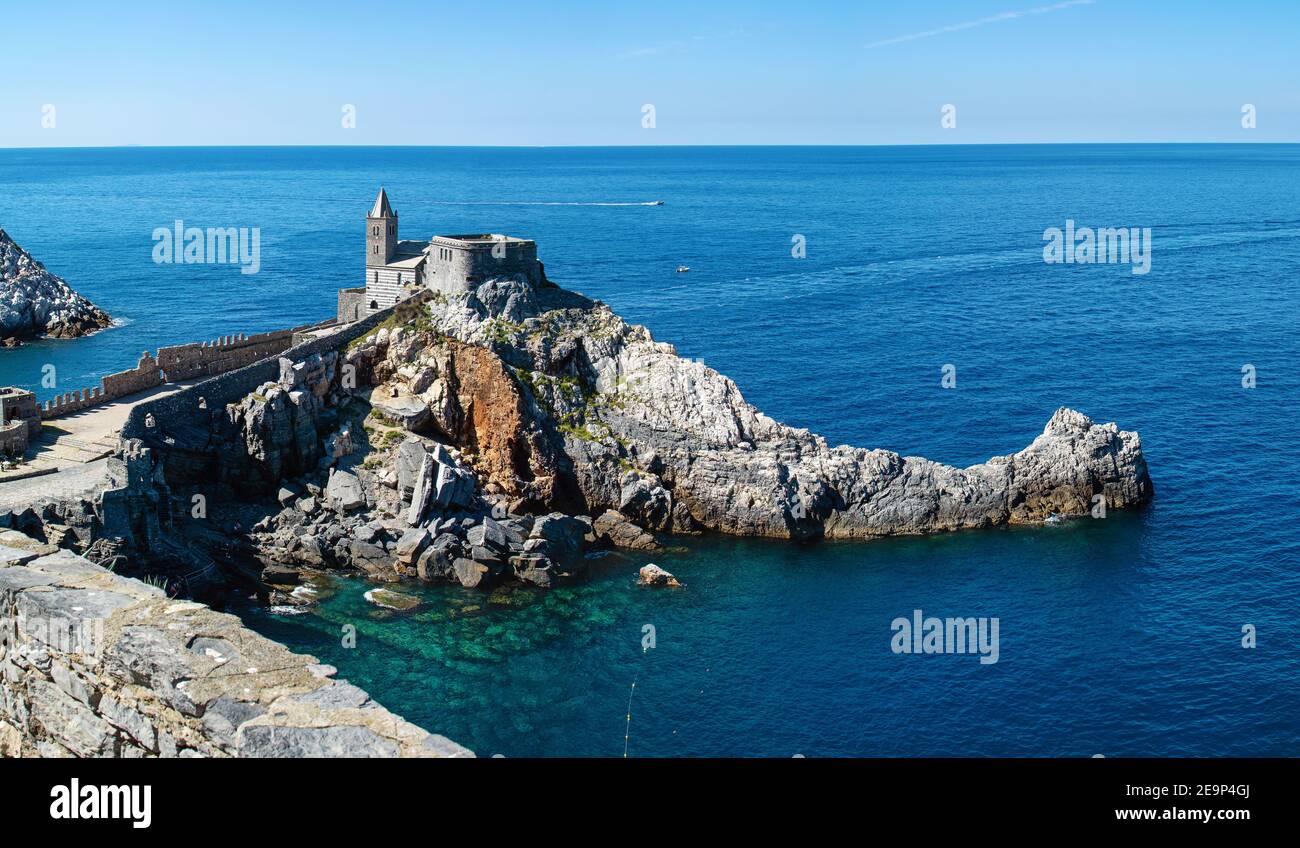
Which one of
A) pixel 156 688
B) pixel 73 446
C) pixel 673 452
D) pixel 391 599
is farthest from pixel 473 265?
pixel 156 688

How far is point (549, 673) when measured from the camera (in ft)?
177

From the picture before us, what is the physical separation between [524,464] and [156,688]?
50601 millimetres

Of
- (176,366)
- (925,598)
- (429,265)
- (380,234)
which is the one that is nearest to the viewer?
(925,598)

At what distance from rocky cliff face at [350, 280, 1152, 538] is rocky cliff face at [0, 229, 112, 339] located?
60.2m

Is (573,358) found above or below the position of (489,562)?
above

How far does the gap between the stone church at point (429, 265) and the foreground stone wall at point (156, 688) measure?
52731mm

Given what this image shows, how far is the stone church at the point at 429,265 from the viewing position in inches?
3118

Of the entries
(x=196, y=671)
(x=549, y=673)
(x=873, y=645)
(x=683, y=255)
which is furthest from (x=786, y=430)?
(x=683, y=255)

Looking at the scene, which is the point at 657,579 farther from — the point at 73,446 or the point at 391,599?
the point at 73,446

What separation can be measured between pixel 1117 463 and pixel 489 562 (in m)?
42.3

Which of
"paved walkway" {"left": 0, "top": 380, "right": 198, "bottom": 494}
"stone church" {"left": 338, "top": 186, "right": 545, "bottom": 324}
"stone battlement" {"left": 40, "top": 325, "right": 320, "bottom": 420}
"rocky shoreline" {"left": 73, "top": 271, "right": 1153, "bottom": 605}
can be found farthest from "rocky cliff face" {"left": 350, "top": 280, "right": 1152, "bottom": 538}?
"paved walkway" {"left": 0, "top": 380, "right": 198, "bottom": 494}

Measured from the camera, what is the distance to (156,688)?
22562mm

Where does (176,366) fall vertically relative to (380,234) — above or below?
below
